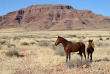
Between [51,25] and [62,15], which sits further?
[62,15]

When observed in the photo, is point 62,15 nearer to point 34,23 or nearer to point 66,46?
point 34,23

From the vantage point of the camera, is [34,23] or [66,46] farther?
[34,23]

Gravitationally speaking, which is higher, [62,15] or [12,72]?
[62,15]

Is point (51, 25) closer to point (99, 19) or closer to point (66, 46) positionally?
point (99, 19)

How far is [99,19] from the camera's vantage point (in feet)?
635

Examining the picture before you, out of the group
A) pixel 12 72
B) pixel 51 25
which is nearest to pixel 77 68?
pixel 12 72

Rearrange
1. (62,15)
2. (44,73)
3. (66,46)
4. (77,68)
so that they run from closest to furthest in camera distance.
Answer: (44,73) < (77,68) < (66,46) < (62,15)

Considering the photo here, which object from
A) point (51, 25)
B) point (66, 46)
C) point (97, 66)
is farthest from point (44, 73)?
point (51, 25)

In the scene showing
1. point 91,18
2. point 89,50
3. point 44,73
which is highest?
point 91,18

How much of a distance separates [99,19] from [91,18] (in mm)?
9977

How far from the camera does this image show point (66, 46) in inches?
381

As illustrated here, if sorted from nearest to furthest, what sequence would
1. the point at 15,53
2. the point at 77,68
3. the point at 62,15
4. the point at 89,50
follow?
the point at 77,68, the point at 89,50, the point at 15,53, the point at 62,15

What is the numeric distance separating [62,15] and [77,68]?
186355 mm

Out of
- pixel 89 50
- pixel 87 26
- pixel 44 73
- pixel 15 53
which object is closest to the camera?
pixel 44 73
